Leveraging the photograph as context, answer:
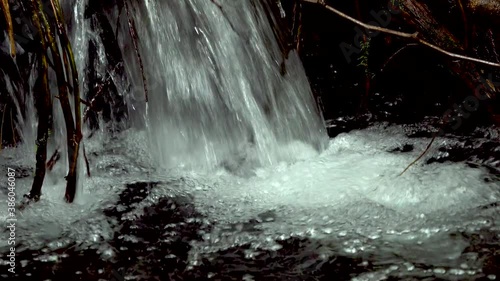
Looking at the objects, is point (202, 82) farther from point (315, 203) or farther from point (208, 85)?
point (315, 203)

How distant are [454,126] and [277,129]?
103 centimetres

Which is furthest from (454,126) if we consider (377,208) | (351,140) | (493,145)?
(377,208)

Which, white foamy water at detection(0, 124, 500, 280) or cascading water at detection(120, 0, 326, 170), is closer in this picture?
white foamy water at detection(0, 124, 500, 280)

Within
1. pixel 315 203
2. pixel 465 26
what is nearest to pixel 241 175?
pixel 315 203

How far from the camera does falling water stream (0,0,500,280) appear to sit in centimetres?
196

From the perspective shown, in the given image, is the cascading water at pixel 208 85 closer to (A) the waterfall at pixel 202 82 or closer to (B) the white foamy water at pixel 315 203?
(A) the waterfall at pixel 202 82

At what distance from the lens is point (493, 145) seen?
9.36 feet

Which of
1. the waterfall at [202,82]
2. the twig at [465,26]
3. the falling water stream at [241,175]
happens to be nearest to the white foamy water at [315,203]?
the falling water stream at [241,175]

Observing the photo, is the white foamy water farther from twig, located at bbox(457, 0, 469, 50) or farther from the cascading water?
twig, located at bbox(457, 0, 469, 50)

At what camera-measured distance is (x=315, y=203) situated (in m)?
2.33

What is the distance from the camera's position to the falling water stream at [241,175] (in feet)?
6.43

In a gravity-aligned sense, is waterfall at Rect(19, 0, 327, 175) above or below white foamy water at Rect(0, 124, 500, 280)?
above

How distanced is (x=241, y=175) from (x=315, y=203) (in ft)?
1.78

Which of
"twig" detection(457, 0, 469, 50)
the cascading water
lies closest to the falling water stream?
the cascading water
